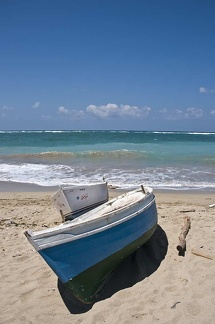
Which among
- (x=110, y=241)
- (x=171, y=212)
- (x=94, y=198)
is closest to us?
(x=110, y=241)

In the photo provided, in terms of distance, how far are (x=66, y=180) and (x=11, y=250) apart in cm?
725

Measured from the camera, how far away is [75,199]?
21.6 feet

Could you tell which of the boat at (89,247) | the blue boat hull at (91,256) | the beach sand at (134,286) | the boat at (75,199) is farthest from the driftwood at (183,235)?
the boat at (75,199)

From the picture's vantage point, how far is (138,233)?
206 inches

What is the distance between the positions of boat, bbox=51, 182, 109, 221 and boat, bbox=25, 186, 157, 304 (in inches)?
70.1

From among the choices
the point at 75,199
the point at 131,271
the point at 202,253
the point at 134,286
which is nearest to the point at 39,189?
the point at 75,199

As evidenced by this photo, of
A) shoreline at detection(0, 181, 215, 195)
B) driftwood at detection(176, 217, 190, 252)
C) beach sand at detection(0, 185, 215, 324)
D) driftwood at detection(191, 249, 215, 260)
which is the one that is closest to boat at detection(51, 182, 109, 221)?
beach sand at detection(0, 185, 215, 324)

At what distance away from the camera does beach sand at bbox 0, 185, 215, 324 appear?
13.7 ft

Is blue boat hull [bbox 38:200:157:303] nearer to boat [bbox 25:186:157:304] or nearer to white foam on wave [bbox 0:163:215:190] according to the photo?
boat [bbox 25:186:157:304]

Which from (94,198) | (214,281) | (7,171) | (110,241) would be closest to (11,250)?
(94,198)

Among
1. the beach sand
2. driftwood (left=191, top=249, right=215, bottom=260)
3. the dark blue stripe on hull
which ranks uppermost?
the dark blue stripe on hull

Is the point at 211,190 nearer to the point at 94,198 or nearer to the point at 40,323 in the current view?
the point at 94,198

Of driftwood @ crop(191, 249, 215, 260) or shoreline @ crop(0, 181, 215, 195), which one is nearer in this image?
driftwood @ crop(191, 249, 215, 260)

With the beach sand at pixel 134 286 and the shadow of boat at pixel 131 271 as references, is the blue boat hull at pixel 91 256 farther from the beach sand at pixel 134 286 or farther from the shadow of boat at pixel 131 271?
the beach sand at pixel 134 286
